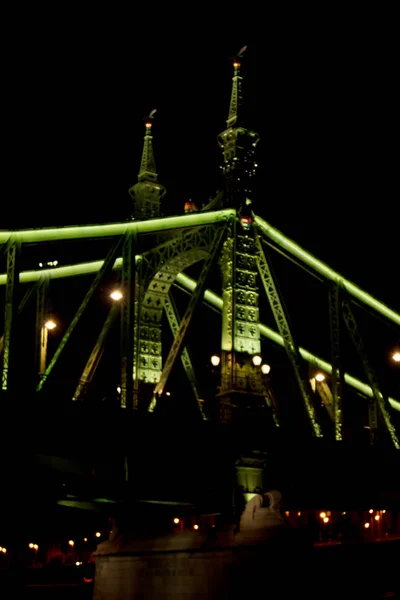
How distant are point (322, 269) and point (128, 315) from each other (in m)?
11.8

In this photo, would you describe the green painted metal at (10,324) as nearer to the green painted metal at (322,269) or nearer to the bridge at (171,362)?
the bridge at (171,362)

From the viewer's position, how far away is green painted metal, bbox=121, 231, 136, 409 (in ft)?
106

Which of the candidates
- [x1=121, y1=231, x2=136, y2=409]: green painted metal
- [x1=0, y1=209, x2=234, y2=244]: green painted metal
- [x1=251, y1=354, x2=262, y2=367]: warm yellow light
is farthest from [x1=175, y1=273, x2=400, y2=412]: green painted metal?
[x1=121, y1=231, x2=136, y2=409]: green painted metal

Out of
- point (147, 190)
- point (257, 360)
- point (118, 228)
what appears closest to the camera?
point (118, 228)

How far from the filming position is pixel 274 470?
118 feet

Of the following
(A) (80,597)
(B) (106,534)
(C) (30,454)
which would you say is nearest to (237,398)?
(C) (30,454)

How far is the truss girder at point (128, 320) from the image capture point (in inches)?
1268

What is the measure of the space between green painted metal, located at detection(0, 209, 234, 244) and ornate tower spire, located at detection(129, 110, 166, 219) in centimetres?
847

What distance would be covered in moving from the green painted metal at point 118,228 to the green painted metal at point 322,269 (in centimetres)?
231

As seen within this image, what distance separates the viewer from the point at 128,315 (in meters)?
33.7

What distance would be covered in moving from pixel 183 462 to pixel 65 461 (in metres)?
5.04

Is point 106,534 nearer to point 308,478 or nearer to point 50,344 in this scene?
point 50,344

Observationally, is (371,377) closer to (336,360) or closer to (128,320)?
(336,360)

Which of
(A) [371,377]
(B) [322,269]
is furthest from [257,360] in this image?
(B) [322,269]
